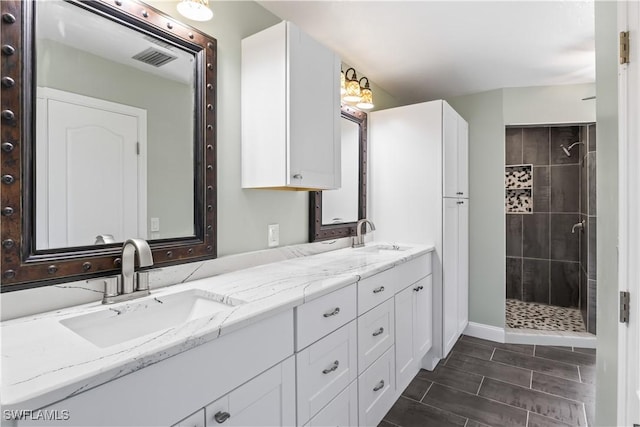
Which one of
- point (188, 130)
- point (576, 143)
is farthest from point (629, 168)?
point (576, 143)

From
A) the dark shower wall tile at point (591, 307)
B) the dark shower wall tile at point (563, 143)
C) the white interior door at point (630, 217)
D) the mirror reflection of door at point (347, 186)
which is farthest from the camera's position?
the dark shower wall tile at point (563, 143)

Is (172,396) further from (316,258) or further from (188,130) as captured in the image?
(316,258)

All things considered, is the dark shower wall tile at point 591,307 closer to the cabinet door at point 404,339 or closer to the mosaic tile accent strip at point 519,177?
the mosaic tile accent strip at point 519,177

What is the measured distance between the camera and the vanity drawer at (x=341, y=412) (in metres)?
1.36

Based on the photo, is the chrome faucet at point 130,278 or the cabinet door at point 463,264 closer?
the chrome faucet at point 130,278

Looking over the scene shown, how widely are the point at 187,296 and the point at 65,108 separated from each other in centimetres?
77

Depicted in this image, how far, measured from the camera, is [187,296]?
1.31m

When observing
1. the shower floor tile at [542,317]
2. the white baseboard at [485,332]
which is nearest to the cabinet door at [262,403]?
the white baseboard at [485,332]

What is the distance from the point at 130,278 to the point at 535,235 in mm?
4405

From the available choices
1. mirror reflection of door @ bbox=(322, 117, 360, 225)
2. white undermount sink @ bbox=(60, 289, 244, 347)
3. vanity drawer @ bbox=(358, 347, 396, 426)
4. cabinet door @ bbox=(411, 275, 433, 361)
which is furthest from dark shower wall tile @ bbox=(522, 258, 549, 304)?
white undermount sink @ bbox=(60, 289, 244, 347)

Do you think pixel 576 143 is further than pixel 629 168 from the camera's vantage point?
Yes

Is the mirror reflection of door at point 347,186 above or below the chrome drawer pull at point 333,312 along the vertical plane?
above

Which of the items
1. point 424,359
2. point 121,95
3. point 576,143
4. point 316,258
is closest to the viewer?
point 121,95

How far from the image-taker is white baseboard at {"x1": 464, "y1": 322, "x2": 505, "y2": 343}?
310cm
